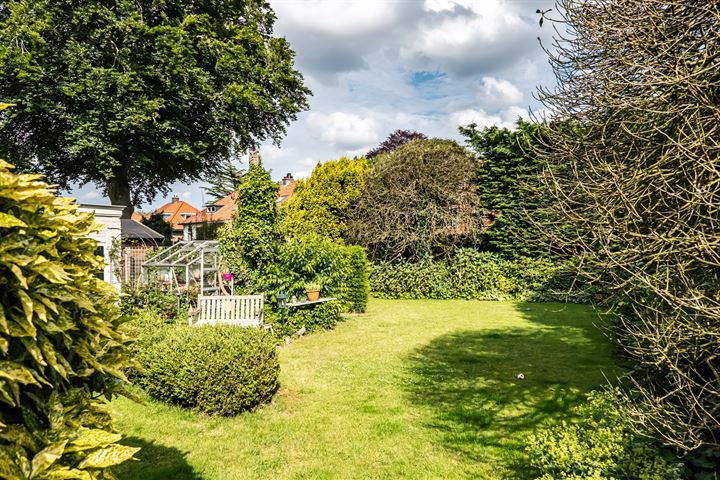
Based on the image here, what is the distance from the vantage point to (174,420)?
520 cm

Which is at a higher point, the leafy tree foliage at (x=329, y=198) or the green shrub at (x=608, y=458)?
the leafy tree foliage at (x=329, y=198)

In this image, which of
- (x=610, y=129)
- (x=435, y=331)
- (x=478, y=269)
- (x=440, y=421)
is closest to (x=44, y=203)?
(x=610, y=129)

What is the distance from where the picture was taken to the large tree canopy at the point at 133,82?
15578 millimetres

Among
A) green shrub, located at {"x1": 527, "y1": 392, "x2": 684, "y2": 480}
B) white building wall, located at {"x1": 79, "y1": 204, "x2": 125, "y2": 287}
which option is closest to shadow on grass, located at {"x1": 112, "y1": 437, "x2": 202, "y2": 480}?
green shrub, located at {"x1": 527, "y1": 392, "x2": 684, "y2": 480}

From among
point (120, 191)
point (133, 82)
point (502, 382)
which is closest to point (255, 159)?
point (502, 382)

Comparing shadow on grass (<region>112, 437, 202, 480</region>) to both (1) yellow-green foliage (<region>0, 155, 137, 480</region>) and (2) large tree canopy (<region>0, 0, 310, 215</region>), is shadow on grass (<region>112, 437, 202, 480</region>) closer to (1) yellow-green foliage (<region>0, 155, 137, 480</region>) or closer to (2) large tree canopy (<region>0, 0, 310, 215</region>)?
(1) yellow-green foliage (<region>0, 155, 137, 480</region>)

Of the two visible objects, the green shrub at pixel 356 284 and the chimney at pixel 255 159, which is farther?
the green shrub at pixel 356 284

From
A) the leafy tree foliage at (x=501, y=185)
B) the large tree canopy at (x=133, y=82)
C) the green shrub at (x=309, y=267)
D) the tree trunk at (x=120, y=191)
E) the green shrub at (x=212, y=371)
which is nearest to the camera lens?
the green shrub at (x=212, y=371)

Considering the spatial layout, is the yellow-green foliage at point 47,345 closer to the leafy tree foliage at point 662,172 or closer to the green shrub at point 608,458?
the green shrub at point 608,458

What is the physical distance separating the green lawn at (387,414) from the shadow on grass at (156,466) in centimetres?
1

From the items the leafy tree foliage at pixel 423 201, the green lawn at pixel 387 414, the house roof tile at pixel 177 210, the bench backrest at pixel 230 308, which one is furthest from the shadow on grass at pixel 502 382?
the house roof tile at pixel 177 210

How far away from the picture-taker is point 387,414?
5.37 m

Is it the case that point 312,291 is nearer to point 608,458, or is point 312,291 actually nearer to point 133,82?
point 608,458

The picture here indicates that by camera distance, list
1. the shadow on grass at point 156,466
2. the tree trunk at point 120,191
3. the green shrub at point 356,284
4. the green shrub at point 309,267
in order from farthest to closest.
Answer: the tree trunk at point 120,191 < the green shrub at point 356,284 < the green shrub at point 309,267 < the shadow on grass at point 156,466
